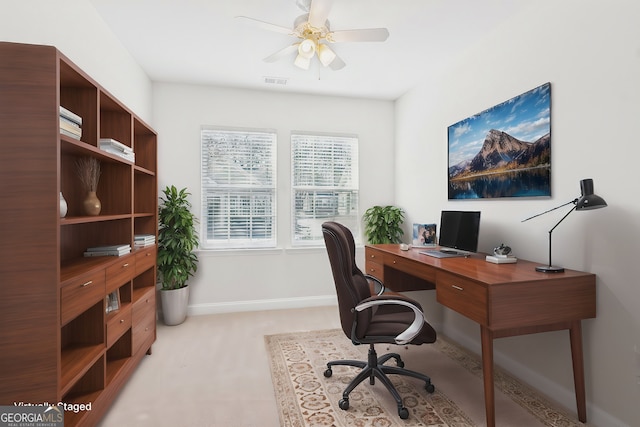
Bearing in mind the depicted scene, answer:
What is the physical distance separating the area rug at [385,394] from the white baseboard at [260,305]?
1091mm

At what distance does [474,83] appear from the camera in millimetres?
2928

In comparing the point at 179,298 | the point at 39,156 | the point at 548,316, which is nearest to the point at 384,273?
the point at 548,316

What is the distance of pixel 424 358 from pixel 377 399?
802mm

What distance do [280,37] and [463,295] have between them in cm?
255

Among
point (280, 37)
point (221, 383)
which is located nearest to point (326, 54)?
point (280, 37)

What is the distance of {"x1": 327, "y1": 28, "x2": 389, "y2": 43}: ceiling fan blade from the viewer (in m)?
2.24

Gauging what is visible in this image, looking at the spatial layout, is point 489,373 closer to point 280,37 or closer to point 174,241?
point 280,37

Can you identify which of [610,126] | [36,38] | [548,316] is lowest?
[548,316]

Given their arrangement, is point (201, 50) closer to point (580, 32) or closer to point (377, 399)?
point (580, 32)

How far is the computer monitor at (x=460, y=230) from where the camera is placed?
2.60 meters

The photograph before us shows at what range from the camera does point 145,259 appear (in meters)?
2.76

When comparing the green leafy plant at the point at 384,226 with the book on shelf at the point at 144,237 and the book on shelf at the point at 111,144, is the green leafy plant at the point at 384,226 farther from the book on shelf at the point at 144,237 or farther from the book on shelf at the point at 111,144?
the book on shelf at the point at 111,144

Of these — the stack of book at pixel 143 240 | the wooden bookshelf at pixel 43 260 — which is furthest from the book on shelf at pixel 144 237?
the wooden bookshelf at pixel 43 260

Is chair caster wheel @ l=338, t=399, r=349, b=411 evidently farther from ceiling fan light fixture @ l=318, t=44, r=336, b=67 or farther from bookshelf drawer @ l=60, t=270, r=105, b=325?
ceiling fan light fixture @ l=318, t=44, r=336, b=67
